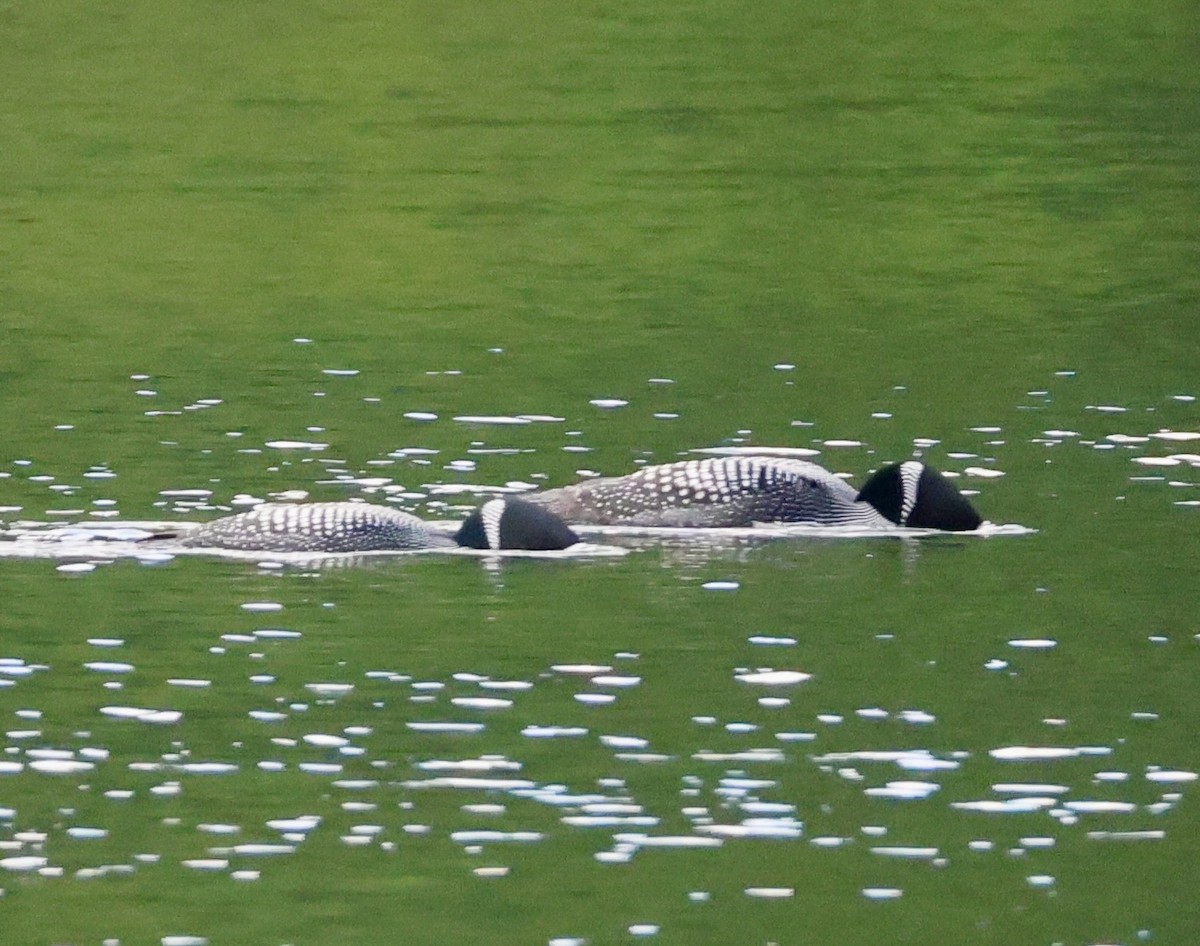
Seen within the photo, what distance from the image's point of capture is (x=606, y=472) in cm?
1714

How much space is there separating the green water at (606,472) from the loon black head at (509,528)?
34 cm

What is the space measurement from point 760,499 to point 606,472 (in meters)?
1.65

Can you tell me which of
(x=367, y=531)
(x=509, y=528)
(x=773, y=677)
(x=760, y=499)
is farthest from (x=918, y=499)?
(x=773, y=677)

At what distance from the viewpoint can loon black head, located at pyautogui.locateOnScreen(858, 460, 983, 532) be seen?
1562 centimetres

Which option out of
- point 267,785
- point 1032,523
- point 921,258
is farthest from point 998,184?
point 267,785

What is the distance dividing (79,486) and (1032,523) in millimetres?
5074

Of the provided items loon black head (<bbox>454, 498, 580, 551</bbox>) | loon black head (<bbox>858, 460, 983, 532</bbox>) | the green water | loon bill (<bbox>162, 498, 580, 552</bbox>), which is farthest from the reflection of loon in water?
the green water

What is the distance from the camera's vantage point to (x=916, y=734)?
1181 centimetres

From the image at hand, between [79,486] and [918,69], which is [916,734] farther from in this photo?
[918,69]

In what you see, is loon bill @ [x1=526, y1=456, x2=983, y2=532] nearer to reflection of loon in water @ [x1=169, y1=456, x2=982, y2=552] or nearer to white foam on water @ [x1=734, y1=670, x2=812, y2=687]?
reflection of loon in water @ [x1=169, y1=456, x2=982, y2=552]

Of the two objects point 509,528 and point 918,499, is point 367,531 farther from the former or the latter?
point 918,499

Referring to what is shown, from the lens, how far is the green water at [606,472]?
402 inches

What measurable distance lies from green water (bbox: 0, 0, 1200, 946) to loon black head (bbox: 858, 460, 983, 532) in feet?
0.95

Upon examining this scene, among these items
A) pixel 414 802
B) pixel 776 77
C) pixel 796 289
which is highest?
pixel 776 77
